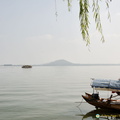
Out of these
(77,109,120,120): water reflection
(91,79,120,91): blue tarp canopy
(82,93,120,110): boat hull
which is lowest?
(77,109,120,120): water reflection

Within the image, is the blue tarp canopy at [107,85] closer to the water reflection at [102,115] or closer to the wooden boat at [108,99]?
the wooden boat at [108,99]

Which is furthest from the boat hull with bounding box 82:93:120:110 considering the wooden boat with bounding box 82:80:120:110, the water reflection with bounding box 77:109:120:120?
the water reflection with bounding box 77:109:120:120

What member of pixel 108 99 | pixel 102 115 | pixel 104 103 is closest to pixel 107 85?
pixel 108 99

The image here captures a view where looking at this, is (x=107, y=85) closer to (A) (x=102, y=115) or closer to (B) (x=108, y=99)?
(B) (x=108, y=99)

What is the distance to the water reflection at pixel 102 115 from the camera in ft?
82.4

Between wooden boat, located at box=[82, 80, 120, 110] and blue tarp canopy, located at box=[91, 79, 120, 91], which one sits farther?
blue tarp canopy, located at box=[91, 79, 120, 91]

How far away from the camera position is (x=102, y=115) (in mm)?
25953

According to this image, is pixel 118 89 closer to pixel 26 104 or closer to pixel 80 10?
pixel 26 104

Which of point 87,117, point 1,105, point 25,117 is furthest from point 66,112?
point 1,105

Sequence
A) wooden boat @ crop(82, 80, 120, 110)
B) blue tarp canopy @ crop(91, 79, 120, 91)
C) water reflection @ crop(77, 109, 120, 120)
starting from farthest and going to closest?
blue tarp canopy @ crop(91, 79, 120, 91) → wooden boat @ crop(82, 80, 120, 110) → water reflection @ crop(77, 109, 120, 120)

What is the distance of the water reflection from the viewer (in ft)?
82.4

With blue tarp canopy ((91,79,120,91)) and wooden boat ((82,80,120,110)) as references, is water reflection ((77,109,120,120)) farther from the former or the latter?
blue tarp canopy ((91,79,120,91))

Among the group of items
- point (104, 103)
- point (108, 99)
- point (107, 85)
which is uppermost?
point (107, 85)

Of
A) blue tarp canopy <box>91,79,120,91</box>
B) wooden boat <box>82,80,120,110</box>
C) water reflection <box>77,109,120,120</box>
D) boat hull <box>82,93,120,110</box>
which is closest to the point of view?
water reflection <box>77,109,120,120</box>
